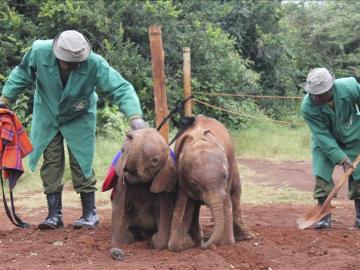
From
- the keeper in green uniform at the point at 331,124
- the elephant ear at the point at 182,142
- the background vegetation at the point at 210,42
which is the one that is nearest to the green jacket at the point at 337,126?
the keeper in green uniform at the point at 331,124

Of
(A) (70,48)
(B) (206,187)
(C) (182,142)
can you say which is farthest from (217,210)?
(A) (70,48)

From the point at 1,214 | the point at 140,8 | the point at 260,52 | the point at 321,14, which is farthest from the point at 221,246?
the point at 321,14

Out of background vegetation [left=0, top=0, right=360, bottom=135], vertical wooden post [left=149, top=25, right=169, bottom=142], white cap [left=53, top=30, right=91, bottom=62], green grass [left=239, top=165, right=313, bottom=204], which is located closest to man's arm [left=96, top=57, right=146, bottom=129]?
white cap [left=53, top=30, right=91, bottom=62]

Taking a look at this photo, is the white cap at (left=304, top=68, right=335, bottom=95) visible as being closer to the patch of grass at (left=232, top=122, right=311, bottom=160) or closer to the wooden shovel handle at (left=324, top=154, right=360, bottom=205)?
the wooden shovel handle at (left=324, top=154, right=360, bottom=205)

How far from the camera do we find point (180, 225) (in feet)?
16.0

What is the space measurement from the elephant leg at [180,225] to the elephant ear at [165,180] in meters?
0.12

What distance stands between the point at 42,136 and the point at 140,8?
9426 mm

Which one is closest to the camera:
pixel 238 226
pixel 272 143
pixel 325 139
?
pixel 238 226

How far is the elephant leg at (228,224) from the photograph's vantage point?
197 inches

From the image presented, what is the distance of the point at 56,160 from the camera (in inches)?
233

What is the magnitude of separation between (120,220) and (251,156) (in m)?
8.87

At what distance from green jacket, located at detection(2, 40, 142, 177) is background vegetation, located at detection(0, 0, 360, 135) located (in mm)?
5841

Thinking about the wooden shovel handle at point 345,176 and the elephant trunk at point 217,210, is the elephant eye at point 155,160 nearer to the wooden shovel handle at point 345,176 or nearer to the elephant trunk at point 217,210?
the elephant trunk at point 217,210

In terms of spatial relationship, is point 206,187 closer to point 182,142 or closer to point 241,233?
point 182,142
